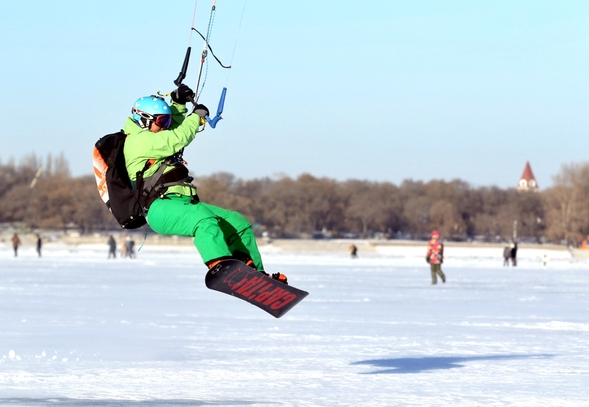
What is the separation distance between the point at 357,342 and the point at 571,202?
9605 cm

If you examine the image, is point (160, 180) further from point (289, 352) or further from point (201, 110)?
point (289, 352)

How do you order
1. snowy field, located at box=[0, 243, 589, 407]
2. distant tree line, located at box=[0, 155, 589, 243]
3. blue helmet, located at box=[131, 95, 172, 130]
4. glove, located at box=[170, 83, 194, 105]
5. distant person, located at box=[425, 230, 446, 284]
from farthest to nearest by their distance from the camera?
distant tree line, located at box=[0, 155, 589, 243] < distant person, located at box=[425, 230, 446, 284] < glove, located at box=[170, 83, 194, 105] < blue helmet, located at box=[131, 95, 172, 130] < snowy field, located at box=[0, 243, 589, 407]

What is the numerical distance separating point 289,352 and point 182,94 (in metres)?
2.91

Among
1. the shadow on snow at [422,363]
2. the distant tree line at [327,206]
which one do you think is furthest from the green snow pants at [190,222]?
the distant tree line at [327,206]

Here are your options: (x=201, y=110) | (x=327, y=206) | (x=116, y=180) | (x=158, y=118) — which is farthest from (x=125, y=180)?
(x=327, y=206)

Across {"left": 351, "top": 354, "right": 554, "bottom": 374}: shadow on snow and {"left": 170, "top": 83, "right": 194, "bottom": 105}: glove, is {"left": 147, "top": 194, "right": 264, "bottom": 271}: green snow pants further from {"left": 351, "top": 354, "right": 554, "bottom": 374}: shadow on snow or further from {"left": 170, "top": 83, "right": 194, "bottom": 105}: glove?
{"left": 351, "top": 354, "right": 554, "bottom": 374}: shadow on snow

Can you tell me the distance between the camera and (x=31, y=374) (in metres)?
7.34

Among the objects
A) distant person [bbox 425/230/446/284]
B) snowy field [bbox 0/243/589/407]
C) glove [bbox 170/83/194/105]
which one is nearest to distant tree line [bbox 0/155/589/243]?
distant person [bbox 425/230/446/284]

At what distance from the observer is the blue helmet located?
7141 millimetres

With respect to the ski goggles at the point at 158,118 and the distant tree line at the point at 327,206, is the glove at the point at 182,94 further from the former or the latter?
the distant tree line at the point at 327,206

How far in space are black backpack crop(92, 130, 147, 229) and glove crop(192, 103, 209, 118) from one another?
2.04ft

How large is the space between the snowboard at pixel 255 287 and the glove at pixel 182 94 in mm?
1309

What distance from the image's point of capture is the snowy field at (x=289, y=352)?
664 centimetres

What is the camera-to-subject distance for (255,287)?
706cm
